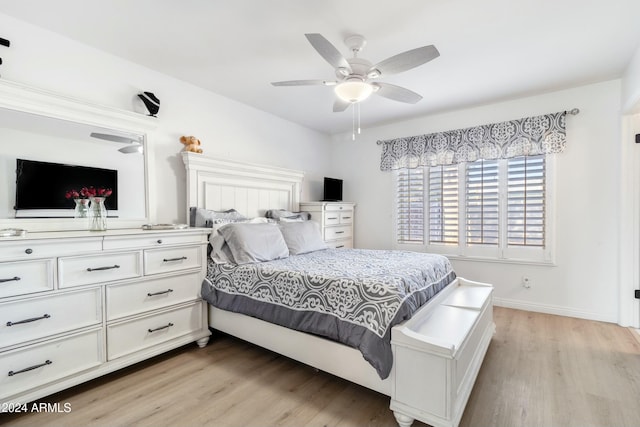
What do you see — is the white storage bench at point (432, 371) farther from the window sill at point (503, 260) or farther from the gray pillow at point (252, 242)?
the window sill at point (503, 260)

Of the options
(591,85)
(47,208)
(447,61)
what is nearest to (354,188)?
(447,61)

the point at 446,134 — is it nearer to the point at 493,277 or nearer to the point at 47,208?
the point at 493,277

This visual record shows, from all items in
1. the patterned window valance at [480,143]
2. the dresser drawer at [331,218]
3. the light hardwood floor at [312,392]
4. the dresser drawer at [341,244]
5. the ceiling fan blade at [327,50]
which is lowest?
the light hardwood floor at [312,392]

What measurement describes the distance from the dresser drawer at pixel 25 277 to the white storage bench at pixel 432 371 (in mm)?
2083

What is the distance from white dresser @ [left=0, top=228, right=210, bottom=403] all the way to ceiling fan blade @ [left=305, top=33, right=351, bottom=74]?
1749mm

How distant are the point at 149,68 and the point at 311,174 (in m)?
2.60

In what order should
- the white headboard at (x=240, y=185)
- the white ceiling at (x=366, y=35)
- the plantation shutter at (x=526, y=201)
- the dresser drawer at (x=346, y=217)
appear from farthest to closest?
the dresser drawer at (x=346, y=217)
the plantation shutter at (x=526, y=201)
the white headboard at (x=240, y=185)
the white ceiling at (x=366, y=35)

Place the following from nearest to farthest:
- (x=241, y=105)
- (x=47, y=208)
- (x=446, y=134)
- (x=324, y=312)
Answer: (x=324, y=312)
(x=47, y=208)
(x=241, y=105)
(x=446, y=134)

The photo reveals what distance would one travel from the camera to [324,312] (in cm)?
195

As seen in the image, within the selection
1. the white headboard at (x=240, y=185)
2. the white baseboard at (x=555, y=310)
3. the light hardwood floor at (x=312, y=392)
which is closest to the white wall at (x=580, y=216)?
the white baseboard at (x=555, y=310)

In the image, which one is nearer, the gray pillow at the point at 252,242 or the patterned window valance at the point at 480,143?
the gray pillow at the point at 252,242

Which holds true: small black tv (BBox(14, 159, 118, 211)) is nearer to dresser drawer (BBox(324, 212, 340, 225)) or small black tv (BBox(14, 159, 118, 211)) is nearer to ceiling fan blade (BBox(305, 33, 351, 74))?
ceiling fan blade (BBox(305, 33, 351, 74))

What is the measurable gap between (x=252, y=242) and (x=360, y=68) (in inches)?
65.9

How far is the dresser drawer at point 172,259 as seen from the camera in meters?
2.28
